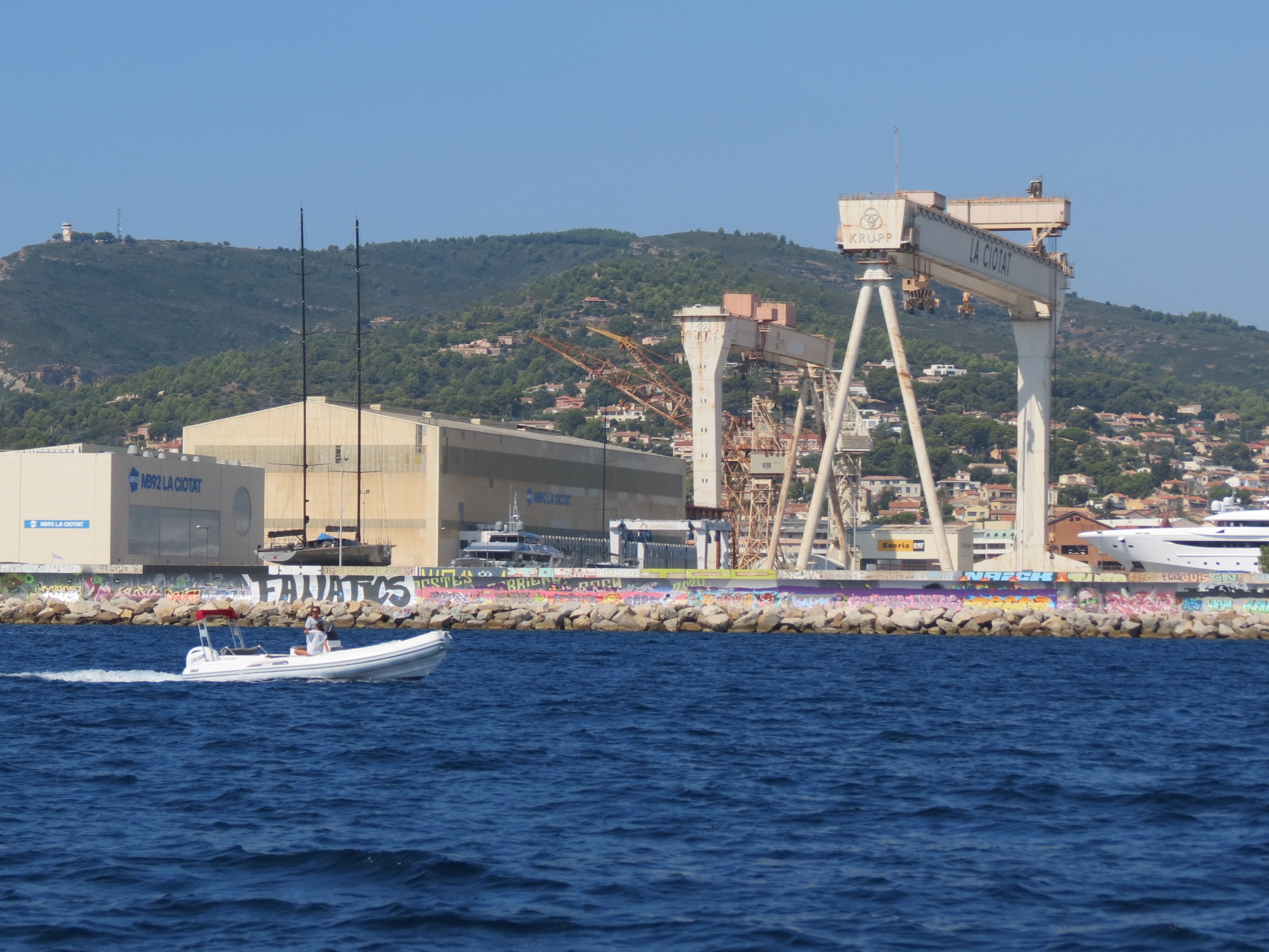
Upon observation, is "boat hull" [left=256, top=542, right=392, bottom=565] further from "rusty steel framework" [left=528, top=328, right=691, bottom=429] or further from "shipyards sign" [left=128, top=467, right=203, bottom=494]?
"rusty steel framework" [left=528, top=328, right=691, bottom=429]

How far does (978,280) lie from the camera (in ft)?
220

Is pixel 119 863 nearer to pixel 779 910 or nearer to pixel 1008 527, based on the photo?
pixel 779 910

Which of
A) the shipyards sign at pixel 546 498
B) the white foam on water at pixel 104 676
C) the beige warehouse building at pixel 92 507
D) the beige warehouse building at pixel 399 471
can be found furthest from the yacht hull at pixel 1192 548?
the white foam on water at pixel 104 676

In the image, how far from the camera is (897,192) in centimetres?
6188

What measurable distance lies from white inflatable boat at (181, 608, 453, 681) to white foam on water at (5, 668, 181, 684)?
1.05 meters

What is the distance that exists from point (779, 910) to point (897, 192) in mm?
48249

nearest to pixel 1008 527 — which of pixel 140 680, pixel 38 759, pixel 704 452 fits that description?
pixel 704 452

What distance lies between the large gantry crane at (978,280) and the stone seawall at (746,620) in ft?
15.1

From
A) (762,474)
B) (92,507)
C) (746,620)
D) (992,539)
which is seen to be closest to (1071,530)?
(992,539)

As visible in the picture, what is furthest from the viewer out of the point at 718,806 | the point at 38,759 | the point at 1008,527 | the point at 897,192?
the point at 1008,527

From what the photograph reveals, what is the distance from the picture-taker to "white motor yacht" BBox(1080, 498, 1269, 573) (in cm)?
8700

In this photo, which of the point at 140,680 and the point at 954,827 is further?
the point at 140,680

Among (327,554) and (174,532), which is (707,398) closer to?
(327,554)

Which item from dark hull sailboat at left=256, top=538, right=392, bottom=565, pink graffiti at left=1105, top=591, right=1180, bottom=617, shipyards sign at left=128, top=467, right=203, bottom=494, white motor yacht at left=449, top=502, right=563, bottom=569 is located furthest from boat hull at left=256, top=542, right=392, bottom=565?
pink graffiti at left=1105, top=591, right=1180, bottom=617
